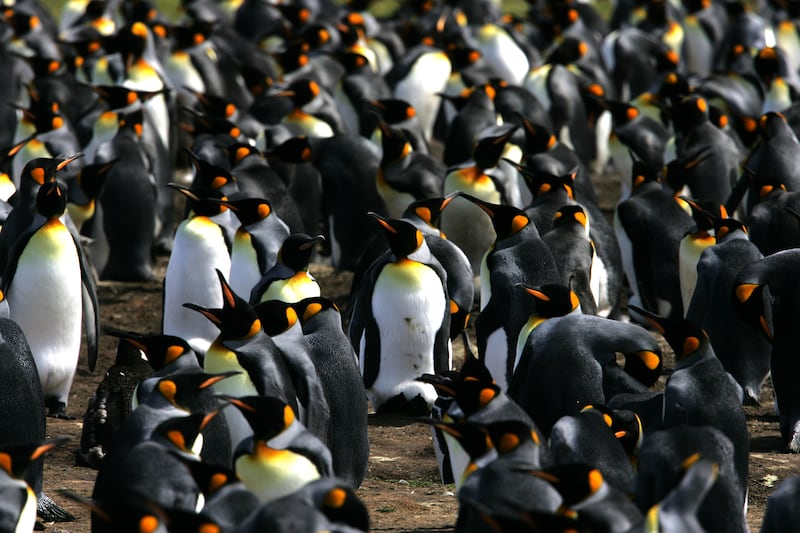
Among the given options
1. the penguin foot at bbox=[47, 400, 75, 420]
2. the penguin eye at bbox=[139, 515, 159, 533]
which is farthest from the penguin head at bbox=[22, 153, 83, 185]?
the penguin eye at bbox=[139, 515, 159, 533]

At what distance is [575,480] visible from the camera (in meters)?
3.92

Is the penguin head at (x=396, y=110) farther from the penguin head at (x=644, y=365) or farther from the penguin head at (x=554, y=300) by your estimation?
the penguin head at (x=644, y=365)

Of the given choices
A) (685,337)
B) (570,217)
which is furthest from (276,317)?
(570,217)

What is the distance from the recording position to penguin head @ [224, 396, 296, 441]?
4398 mm

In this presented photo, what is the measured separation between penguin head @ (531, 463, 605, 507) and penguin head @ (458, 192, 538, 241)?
9.01 ft

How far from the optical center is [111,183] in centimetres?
870

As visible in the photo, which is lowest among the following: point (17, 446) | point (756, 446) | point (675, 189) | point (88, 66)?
point (756, 446)

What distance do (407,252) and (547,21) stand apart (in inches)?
365

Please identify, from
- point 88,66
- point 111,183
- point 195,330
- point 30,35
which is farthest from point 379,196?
point 30,35

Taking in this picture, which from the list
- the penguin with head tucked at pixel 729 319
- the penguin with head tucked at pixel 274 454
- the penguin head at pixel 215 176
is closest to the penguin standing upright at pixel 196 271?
the penguin head at pixel 215 176

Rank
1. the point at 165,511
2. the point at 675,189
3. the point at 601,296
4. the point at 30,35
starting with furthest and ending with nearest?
the point at 30,35 < the point at 675,189 < the point at 601,296 < the point at 165,511

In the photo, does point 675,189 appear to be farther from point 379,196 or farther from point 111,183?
point 111,183

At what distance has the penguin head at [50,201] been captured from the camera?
6.42 meters

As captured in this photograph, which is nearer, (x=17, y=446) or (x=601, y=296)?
(x=17, y=446)
